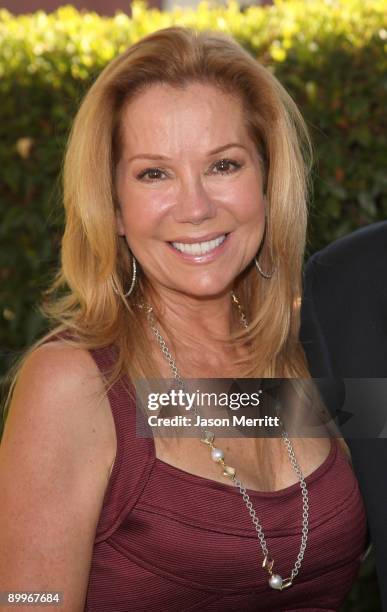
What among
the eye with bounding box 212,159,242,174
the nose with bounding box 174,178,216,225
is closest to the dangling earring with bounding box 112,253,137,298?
the nose with bounding box 174,178,216,225

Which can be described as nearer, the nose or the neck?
the nose

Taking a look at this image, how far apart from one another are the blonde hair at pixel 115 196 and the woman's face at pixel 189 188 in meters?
0.05

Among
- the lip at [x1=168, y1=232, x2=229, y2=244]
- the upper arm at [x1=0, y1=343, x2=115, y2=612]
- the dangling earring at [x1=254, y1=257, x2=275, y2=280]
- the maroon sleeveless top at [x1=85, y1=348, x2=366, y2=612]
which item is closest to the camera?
the upper arm at [x1=0, y1=343, x2=115, y2=612]

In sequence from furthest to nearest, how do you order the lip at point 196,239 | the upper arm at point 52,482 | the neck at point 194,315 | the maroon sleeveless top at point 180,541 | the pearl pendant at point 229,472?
the neck at point 194,315 → the lip at point 196,239 → the pearl pendant at point 229,472 → the maroon sleeveless top at point 180,541 → the upper arm at point 52,482

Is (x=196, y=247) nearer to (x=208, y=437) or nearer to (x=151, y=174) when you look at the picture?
(x=151, y=174)

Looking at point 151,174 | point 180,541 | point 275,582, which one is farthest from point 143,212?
point 275,582

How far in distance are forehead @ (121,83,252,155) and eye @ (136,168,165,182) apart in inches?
2.2

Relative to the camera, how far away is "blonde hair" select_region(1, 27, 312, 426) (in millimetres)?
2678

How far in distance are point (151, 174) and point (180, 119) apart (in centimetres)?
16

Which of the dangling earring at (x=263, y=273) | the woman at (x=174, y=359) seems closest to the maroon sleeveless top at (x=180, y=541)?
the woman at (x=174, y=359)

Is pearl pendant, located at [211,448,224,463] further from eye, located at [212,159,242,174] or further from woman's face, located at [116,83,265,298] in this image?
eye, located at [212,159,242,174]

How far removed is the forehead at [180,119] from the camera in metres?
2.61

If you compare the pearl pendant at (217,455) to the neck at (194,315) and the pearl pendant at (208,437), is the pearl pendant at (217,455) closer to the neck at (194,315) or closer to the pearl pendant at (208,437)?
the pearl pendant at (208,437)

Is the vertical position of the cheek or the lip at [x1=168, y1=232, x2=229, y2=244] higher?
the cheek
